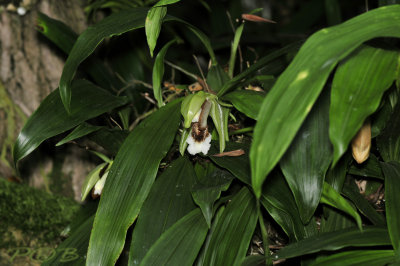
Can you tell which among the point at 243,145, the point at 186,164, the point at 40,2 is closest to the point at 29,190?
the point at 40,2

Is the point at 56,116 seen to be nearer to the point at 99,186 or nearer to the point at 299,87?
the point at 99,186

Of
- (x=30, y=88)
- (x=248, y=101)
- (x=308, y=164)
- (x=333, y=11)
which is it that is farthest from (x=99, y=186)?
(x=333, y=11)

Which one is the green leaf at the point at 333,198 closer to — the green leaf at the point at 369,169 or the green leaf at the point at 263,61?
the green leaf at the point at 369,169

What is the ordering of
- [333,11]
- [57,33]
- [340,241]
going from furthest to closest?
[333,11] → [57,33] → [340,241]

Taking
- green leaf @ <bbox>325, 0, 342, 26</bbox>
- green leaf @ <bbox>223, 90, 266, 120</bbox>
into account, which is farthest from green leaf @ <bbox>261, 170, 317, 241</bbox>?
green leaf @ <bbox>325, 0, 342, 26</bbox>

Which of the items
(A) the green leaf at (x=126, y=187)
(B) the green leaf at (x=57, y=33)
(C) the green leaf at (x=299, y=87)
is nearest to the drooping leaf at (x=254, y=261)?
(A) the green leaf at (x=126, y=187)

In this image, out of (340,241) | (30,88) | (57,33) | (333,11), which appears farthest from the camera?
(333,11)
